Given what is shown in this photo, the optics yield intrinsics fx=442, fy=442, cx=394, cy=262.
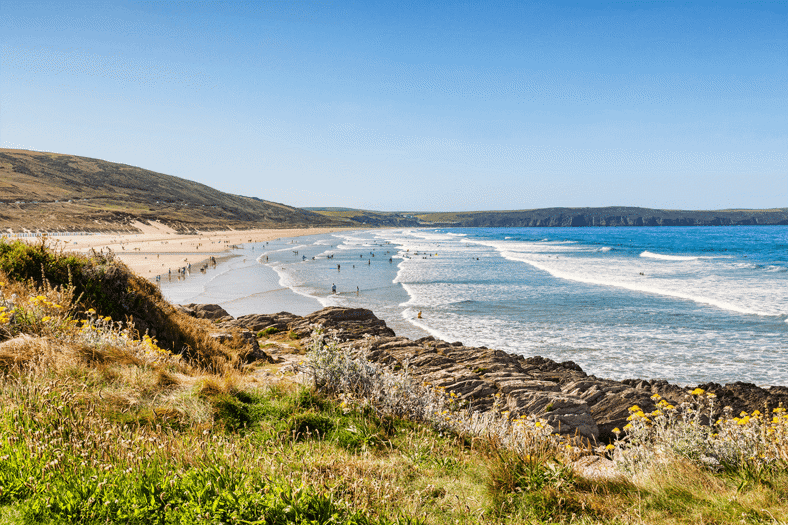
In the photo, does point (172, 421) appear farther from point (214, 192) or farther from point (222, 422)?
point (214, 192)

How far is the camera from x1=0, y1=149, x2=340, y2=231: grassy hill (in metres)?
84.3

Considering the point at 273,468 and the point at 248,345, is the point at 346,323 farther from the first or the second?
the point at 273,468

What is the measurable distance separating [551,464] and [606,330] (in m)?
17.4

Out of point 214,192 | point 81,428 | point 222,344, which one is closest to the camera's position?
point 81,428

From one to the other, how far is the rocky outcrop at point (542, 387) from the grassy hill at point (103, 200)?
8218 centimetres

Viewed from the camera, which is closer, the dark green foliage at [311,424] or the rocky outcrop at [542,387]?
the dark green foliage at [311,424]

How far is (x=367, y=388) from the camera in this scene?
19.3 feet

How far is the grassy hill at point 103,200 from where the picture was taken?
8431 cm

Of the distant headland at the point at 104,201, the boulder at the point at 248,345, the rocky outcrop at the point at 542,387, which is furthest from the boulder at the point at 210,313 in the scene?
the distant headland at the point at 104,201

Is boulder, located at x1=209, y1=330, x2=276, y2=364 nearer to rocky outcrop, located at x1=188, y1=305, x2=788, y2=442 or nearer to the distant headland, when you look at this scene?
rocky outcrop, located at x1=188, y1=305, x2=788, y2=442

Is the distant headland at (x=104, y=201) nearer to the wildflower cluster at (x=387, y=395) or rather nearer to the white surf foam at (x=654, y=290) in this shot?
the white surf foam at (x=654, y=290)

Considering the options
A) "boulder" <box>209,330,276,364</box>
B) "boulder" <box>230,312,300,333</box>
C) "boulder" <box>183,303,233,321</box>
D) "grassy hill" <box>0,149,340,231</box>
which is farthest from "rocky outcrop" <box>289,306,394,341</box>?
"grassy hill" <box>0,149,340,231</box>

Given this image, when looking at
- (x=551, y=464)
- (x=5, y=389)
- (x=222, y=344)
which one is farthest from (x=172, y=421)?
(x=222, y=344)

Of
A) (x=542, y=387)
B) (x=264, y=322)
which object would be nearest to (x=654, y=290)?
(x=542, y=387)
